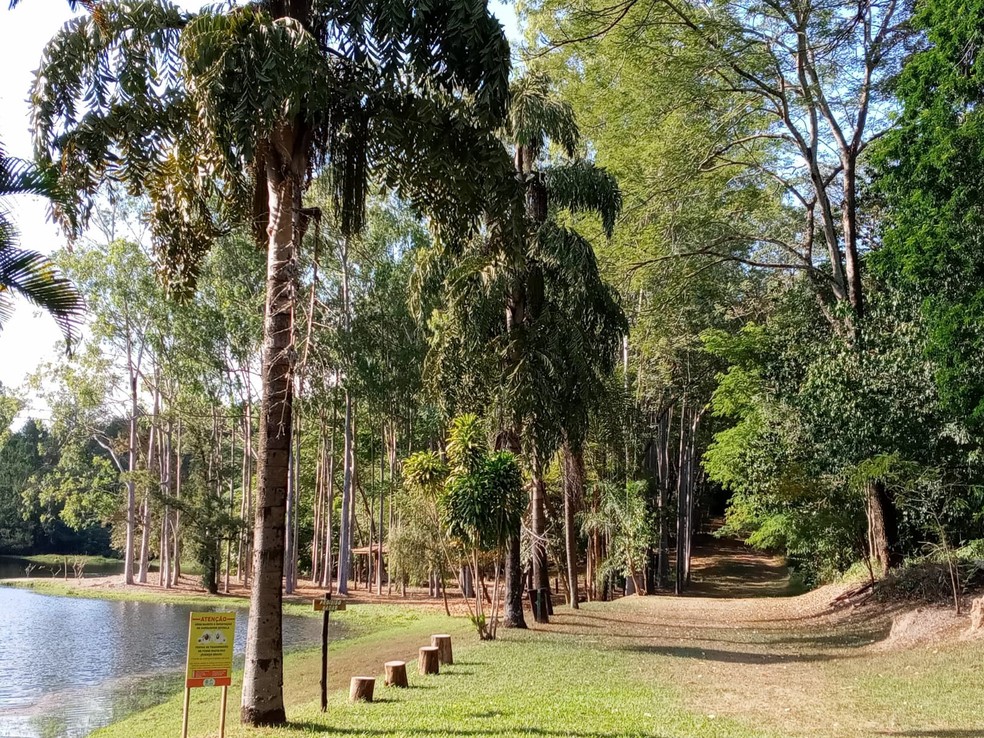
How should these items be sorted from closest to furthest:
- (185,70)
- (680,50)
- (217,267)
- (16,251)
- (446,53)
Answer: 1. (16,251)
2. (185,70)
3. (446,53)
4. (680,50)
5. (217,267)

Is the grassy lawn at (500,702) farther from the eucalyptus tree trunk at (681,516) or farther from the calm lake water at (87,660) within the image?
the eucalyptus tree trunk at (681,516)

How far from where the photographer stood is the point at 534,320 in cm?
1638

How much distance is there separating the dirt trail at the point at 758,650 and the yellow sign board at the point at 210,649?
496 centimetres

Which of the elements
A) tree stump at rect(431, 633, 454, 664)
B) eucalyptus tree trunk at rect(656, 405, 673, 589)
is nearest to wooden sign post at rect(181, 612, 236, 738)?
tree stump at rect(431, 633, 454, 664)

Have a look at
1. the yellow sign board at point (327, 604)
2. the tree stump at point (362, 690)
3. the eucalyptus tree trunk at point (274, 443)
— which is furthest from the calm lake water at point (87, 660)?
the eucalyptus tree trunk at point (274, 443)

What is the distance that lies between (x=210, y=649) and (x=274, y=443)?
Answer: 7.15ft

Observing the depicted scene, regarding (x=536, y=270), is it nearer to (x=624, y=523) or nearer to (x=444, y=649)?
(x=444, y=649)

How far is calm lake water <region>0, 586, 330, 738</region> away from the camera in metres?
11.4

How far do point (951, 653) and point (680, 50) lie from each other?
42.5 ft

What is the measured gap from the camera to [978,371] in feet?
38.2

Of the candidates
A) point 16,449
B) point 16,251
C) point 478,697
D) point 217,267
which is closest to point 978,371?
point 478,697

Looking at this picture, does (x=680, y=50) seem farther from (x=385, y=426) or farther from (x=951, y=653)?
(x=385, y=426)

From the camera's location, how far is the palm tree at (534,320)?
51.3 feet

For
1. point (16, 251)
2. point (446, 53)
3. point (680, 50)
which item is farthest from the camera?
point (680, 50)
